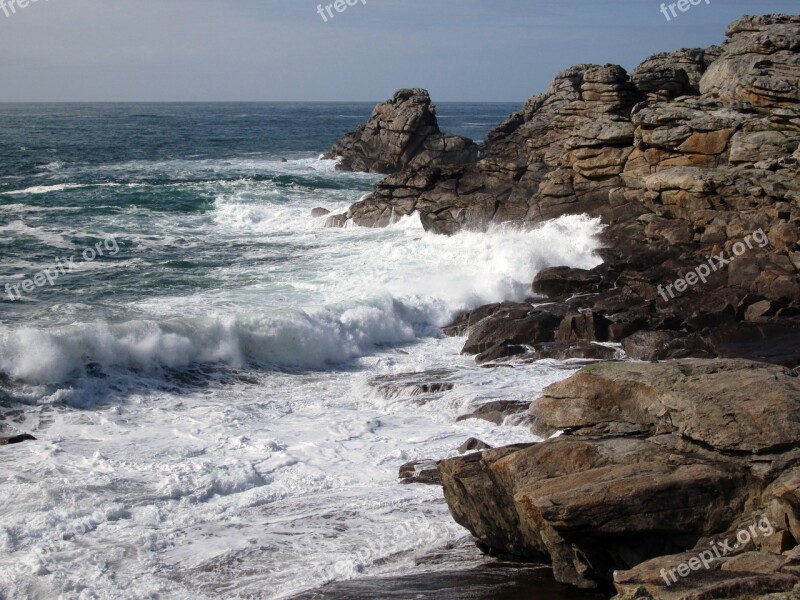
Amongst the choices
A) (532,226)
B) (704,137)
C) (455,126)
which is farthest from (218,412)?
(455,126)

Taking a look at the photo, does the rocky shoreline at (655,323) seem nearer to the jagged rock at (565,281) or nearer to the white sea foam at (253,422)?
the jagged rock at (565,281)

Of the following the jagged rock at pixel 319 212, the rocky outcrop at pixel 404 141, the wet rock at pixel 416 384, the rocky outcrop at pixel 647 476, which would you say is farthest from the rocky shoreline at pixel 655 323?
the jagged rock at pixel 319 212

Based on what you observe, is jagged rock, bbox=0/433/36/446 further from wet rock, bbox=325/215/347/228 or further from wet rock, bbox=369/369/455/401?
wet rock, bbox=325/215/347/228

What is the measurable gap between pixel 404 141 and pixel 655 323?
3684 cm

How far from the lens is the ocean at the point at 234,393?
11.6 metres

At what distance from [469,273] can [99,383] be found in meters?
11.7

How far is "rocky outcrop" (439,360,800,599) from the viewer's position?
930cm

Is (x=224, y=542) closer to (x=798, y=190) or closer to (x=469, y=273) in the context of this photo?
(x=469, y=273)

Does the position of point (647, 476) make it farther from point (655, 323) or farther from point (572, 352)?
point (655, 323)

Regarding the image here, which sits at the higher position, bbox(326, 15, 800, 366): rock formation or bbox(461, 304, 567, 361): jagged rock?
bbox(326, 15, 800, 366): rock formation

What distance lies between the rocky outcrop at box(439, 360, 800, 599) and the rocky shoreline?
2 cm

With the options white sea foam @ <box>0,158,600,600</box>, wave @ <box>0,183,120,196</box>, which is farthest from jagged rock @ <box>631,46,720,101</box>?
wave @ <box>0,183,120,196</box>

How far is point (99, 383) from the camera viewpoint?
61.4 ft

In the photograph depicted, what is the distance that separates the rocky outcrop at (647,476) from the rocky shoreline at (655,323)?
0.02 meters
